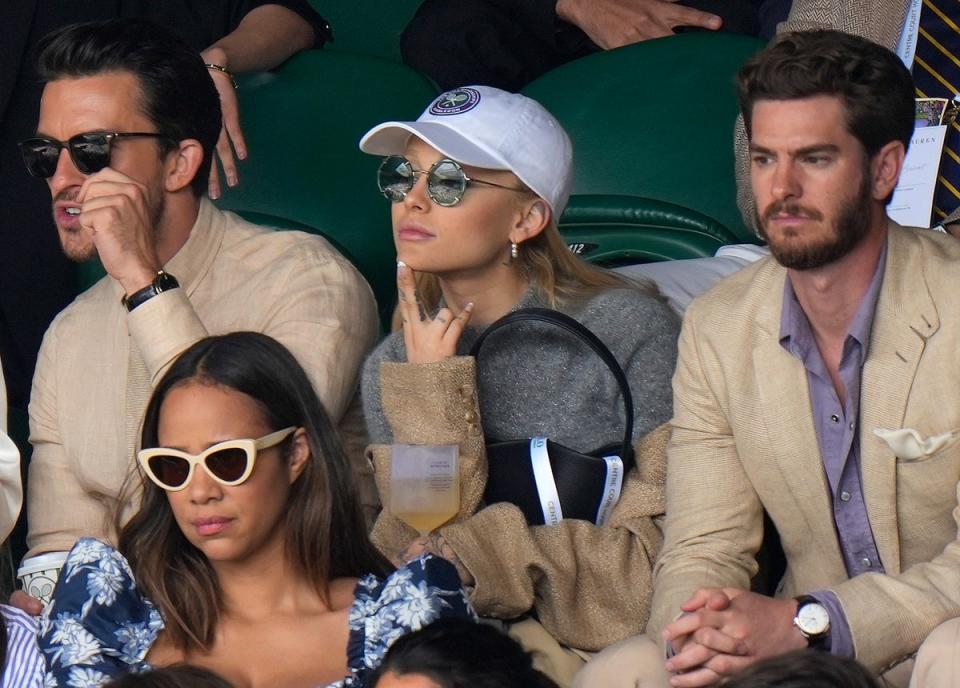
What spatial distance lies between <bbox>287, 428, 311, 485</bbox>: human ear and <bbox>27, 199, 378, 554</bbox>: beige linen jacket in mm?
468

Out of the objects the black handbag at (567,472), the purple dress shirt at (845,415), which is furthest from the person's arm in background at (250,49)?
the purple dress shirt at (845,415)

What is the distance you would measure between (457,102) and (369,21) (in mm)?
2244

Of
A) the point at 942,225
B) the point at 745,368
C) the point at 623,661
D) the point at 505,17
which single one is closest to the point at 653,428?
the point at 745,368

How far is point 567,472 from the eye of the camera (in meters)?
2.94

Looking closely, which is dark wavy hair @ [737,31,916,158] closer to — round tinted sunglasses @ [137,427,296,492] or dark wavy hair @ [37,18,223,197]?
round tinted sunglasses @ [137,427,296,492]

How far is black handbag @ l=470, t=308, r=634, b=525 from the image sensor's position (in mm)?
2936

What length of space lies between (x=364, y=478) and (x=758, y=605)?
990 millimetres

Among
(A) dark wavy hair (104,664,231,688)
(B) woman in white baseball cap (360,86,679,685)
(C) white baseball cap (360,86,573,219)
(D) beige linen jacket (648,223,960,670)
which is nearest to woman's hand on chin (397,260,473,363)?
(B) woman in white baseball cap (360,86,679,685)

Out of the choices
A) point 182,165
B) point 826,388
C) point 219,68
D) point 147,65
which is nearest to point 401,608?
point 826,388

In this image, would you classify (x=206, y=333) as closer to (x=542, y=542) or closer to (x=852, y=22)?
(x=542, y=542)

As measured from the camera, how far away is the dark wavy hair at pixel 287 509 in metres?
2.68

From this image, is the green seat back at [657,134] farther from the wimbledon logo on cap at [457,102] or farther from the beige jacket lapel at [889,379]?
the beige jacket lapel at [889,379]

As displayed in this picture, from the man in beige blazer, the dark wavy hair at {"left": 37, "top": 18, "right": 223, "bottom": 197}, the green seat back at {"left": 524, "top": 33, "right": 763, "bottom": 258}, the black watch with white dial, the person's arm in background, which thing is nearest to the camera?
the black watch with white dial

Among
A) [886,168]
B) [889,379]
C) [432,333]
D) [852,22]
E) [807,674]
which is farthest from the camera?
[852,22]
